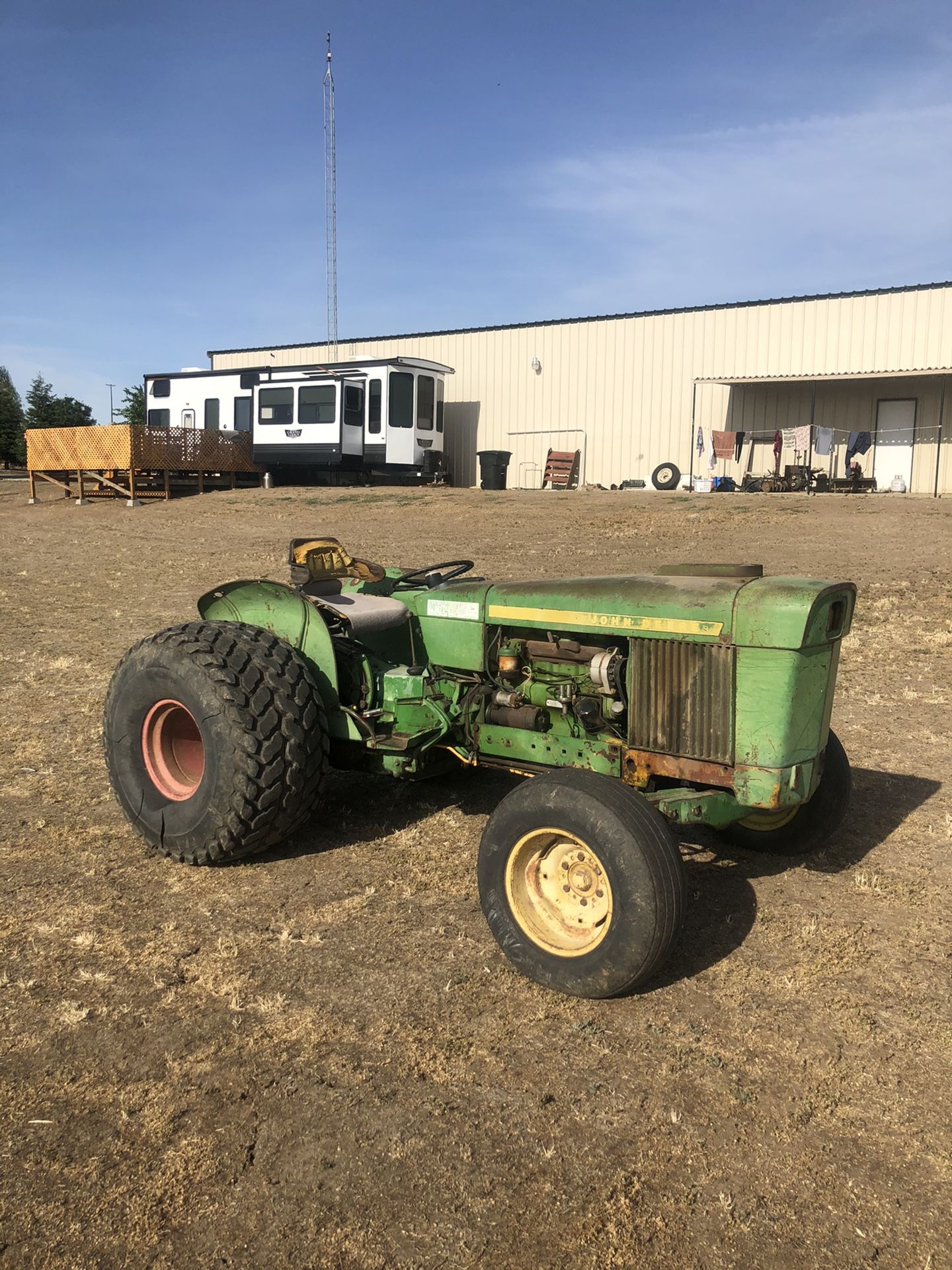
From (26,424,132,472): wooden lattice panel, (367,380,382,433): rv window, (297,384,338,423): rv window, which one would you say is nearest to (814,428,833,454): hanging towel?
(367,380,382,433): rv window

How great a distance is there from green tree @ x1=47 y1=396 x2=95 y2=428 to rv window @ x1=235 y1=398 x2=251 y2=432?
108 feet

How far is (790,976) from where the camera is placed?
327 cm

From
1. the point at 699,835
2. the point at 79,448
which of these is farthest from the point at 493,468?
the point at 699,835

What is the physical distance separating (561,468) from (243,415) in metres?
8.25

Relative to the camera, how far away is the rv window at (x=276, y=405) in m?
22.9

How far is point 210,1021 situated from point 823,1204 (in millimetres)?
1796

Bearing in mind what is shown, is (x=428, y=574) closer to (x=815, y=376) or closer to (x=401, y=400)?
(x=815, y=376)

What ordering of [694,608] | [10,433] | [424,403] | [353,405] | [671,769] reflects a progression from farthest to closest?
[10,433], [424,403], [353,405], [671,769], [694,608]

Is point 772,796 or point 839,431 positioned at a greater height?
point 839,431

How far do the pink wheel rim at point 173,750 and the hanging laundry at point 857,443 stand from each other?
62.1 feet

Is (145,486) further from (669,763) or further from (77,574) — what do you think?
(669,763)

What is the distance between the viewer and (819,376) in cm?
2022

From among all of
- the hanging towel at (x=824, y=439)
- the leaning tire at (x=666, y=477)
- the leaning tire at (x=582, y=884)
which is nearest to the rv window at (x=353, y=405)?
the leaning tire at (x=666, y=477)

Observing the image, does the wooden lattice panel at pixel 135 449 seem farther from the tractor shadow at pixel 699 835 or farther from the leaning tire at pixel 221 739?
the leaning tire at pixel 221 739
